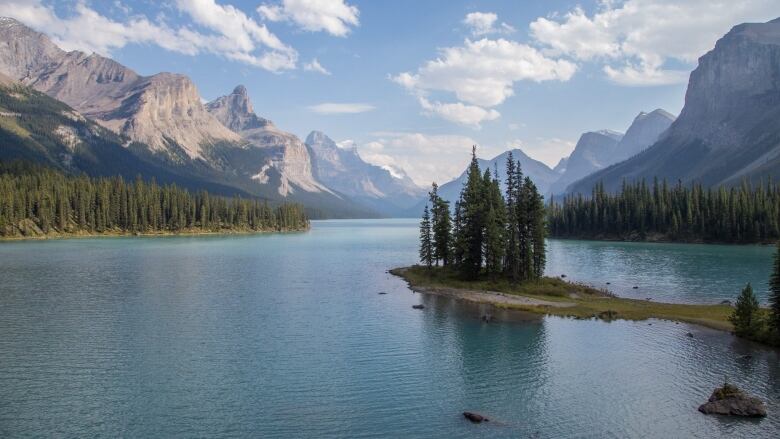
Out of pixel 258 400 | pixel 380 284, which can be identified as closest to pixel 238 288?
pixel 380 284

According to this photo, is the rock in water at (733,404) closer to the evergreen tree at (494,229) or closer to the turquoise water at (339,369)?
the turquoise water at (339,369)

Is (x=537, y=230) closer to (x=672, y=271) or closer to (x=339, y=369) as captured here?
(x=672, y=271)

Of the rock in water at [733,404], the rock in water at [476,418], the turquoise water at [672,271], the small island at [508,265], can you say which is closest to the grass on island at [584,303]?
the small island at [508,265]

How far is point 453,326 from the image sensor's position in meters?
60.7

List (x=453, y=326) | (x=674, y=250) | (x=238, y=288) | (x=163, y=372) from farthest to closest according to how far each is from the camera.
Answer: (x=674, y=250), (x=238, y=288), (x=453, y=326), (x=163, y=372)

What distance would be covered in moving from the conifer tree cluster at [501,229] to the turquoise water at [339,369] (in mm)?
17786

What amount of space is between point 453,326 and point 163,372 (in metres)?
31.2

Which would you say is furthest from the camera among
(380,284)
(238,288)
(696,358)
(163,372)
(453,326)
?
(380,284)

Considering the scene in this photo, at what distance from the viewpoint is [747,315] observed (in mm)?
53500

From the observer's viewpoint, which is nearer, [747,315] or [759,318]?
[747,315]

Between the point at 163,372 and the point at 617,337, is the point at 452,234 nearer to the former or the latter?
the point at 617,337

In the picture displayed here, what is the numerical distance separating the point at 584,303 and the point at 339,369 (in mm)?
43546

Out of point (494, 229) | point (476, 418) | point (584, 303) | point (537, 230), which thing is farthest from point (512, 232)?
point (476, 418)

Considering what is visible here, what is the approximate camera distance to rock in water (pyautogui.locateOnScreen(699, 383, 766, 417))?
34125 millimetres
